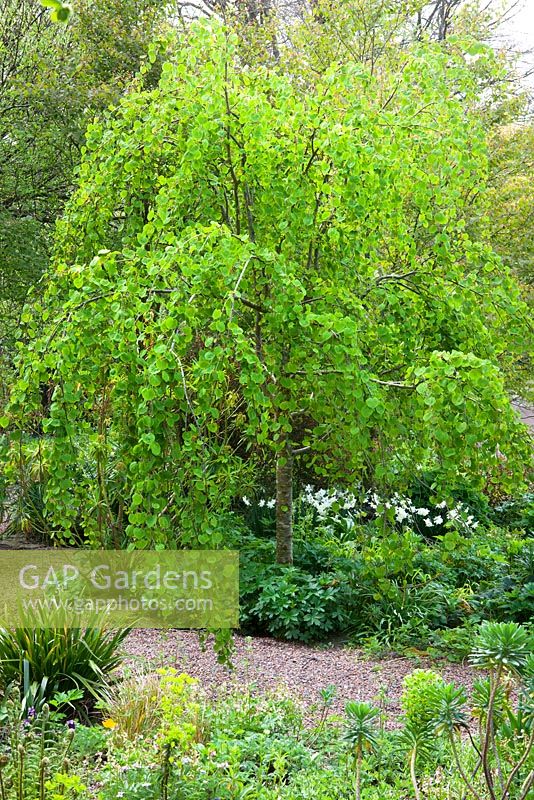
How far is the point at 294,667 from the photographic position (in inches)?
149

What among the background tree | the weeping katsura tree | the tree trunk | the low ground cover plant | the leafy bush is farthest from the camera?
the background tree

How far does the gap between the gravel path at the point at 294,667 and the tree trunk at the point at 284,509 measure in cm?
55

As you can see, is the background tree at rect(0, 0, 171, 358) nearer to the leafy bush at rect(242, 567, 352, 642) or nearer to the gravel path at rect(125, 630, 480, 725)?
the leafy bush at rect(242, 567, 352, 642)

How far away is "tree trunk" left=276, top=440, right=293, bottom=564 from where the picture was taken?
14.2ft

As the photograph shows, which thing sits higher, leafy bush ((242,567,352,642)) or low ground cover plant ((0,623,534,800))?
leafy bush ((242,567,352,642))

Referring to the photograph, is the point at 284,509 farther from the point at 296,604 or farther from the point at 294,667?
the point at 294,667

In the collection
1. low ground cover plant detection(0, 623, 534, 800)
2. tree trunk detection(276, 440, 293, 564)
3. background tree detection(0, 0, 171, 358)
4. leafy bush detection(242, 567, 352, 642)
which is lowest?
low ground cover plant detection(0, 623, 534, 800)

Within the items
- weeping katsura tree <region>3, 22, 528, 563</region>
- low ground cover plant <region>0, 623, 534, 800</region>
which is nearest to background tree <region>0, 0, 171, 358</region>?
weeping katsura tree <region>3, 22, 528, 563</region>

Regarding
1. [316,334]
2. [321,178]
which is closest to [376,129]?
[321,178]

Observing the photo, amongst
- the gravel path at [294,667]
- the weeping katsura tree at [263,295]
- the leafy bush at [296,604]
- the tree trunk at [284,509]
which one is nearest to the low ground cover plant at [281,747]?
the gravel path at [294,667]

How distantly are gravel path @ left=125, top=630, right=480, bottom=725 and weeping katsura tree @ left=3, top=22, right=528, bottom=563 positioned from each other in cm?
84

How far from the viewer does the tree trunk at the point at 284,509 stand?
4328 mm

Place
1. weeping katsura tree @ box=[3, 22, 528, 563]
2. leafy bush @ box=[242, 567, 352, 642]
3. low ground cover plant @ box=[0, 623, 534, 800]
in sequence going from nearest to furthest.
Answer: low ground cover plant @ box=[0, 623, 534, 800] → weeping katsura tree @ box=[3, 22, 528, 563] → leafy bush @ box=[242, 567, 352, 642]

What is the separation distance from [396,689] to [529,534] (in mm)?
2696
